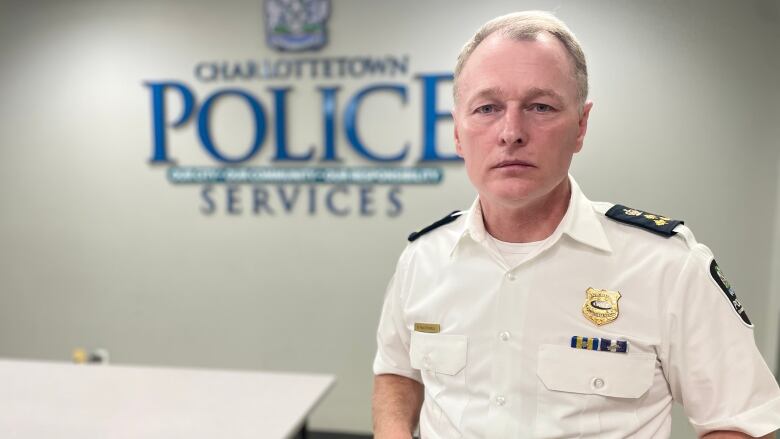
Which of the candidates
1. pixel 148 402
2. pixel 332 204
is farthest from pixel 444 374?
pixel 332 204

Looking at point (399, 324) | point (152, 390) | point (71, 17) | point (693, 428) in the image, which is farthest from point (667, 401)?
point (71, 17)

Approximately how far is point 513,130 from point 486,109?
81 mm

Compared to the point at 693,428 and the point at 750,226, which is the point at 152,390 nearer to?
the point at 693,428

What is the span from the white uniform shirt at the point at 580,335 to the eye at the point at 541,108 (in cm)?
22

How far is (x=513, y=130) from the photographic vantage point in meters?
0.89

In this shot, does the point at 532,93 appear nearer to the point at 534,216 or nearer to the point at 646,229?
the point at 534,216

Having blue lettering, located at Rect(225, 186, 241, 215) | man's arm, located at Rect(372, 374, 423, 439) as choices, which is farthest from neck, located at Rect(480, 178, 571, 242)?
blue lettering, located at Rect(225, 186, 241, 215)

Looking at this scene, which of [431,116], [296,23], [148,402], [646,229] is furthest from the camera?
[296,23]

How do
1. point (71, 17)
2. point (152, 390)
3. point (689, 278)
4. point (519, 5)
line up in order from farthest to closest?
point (71, 17) → point (152, 390) → point (519, 5) → point (689, 278)

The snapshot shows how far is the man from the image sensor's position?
88cm

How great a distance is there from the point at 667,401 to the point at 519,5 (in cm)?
113

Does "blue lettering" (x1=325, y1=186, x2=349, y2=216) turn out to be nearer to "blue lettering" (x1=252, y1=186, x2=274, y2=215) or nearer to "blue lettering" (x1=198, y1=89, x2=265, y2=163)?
"blue lettering" (x1=252, y1=186, x2=274, y2=215)

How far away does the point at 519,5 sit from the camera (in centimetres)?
149

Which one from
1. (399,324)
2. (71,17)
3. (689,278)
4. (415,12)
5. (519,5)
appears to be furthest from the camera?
(71,17)
